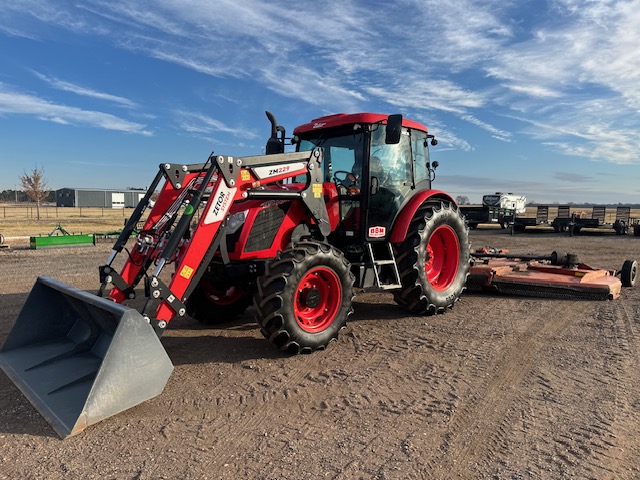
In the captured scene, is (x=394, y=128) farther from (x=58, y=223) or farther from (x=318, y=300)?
(x=58, y=223)

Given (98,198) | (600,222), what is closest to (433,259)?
(600,222)

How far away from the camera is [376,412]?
12.0 ft

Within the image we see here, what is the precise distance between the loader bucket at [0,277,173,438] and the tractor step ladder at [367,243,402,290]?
3001mm

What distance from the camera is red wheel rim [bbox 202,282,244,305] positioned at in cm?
608

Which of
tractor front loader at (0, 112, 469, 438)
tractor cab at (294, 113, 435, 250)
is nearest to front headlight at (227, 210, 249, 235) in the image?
tractor front loader at (0, 112, 469, 438)

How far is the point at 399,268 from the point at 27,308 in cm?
413

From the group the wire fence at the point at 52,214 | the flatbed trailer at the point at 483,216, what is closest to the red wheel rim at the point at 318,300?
the flatbed trailer at the point at 483,216

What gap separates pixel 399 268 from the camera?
6.16 metres

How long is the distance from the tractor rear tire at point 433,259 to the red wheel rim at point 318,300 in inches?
52.2

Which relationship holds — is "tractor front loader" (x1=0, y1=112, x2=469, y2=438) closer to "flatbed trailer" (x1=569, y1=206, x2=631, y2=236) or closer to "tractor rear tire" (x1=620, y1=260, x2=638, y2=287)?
"tractor rear tire" (x1=620, y1=260, x2=638, y2=287)

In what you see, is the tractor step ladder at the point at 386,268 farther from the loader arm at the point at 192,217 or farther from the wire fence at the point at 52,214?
the wire fence at the point at 52,214

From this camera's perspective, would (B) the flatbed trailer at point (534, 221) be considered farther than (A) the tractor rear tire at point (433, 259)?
Yes

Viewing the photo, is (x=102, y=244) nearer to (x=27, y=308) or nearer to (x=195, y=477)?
(x=27, y=308)

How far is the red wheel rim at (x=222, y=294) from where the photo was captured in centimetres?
608
